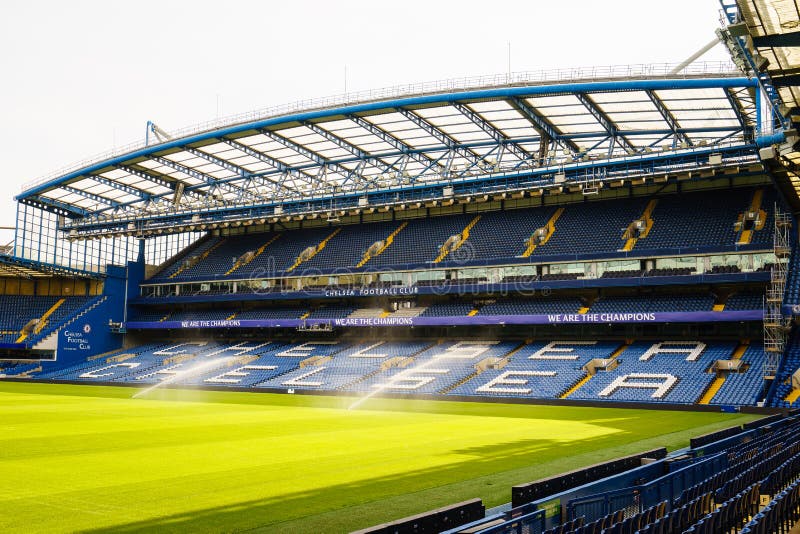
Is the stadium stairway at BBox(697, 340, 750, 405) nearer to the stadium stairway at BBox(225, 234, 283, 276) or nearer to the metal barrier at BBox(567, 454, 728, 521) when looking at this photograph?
the metal barrier at BBox(567, 454, 728, 521)

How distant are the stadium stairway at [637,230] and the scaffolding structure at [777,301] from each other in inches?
325

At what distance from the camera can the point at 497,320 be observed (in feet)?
Answer: 157

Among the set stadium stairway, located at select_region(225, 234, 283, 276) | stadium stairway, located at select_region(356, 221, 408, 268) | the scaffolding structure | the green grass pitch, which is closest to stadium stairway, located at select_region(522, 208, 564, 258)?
stadium stairway, located at select_region(356, 221, 408, 268)

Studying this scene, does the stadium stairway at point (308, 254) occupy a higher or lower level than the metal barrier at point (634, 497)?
higher

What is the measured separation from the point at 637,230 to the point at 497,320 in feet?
37.0

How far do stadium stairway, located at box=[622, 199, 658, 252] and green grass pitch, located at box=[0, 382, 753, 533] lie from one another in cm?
1622

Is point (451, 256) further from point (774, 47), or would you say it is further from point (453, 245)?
point (774, 47)

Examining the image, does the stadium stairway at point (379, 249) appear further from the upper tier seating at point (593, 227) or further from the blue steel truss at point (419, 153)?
the upper tier seating at point (593, 227)

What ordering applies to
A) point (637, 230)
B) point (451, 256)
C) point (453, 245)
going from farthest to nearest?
point (453, 245) < point (451, 256) < point (637, 230)

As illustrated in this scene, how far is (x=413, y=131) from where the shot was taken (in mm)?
46094

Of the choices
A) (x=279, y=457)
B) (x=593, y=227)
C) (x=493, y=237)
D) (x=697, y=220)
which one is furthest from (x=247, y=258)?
(x=279, y=457)

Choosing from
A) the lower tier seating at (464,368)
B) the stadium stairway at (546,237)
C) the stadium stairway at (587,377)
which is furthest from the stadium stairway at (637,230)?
the lower tier seating at (464,368)

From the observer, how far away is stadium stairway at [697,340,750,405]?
114 feet

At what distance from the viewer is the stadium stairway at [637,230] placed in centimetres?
4738
